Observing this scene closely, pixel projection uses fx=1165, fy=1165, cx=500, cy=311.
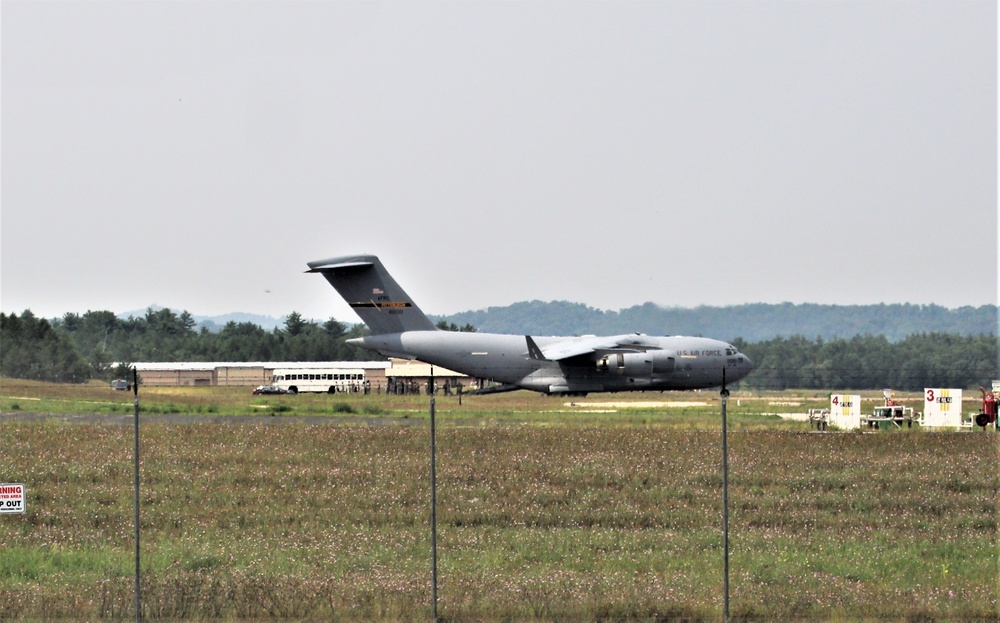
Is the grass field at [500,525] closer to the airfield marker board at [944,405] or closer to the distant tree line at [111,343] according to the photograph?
the distant tree line at [111,343]

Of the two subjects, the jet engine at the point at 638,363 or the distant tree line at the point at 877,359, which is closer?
the distant tree line at the point at 877,359

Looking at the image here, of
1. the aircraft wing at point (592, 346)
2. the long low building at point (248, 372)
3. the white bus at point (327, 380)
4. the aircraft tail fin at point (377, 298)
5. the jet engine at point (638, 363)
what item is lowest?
the white bus at point (327, 380)

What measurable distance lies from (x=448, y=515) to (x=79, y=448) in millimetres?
12232

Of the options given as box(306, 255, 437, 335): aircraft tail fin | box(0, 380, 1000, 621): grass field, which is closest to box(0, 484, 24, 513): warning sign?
box(0, 380, 1000, 621): grass field

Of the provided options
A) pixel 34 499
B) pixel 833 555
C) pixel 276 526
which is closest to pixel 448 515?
pixel 276 526

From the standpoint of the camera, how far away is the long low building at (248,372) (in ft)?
159

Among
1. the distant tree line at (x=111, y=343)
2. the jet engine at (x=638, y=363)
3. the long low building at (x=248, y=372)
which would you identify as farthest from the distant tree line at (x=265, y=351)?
the jet engine at (x=638, y=363)

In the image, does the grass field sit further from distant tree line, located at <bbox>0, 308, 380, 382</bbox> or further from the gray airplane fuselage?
the gray airplane fuselage

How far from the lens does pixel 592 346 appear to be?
4681 cm

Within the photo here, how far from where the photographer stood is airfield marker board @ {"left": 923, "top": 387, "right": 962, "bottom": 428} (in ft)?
127

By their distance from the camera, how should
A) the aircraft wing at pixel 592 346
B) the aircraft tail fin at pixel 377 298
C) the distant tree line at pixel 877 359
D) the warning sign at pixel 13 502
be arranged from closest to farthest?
the warning sign at pixel 13 502 → the distant tree line at pixel 877 359 → the aircraft wing at pixel 592 346 → the aircraft tail fin at pixel 377 298

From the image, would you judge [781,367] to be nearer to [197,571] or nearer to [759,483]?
[759,483]

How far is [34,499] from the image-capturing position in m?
21.5

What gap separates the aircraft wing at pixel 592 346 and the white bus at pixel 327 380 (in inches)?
1119
